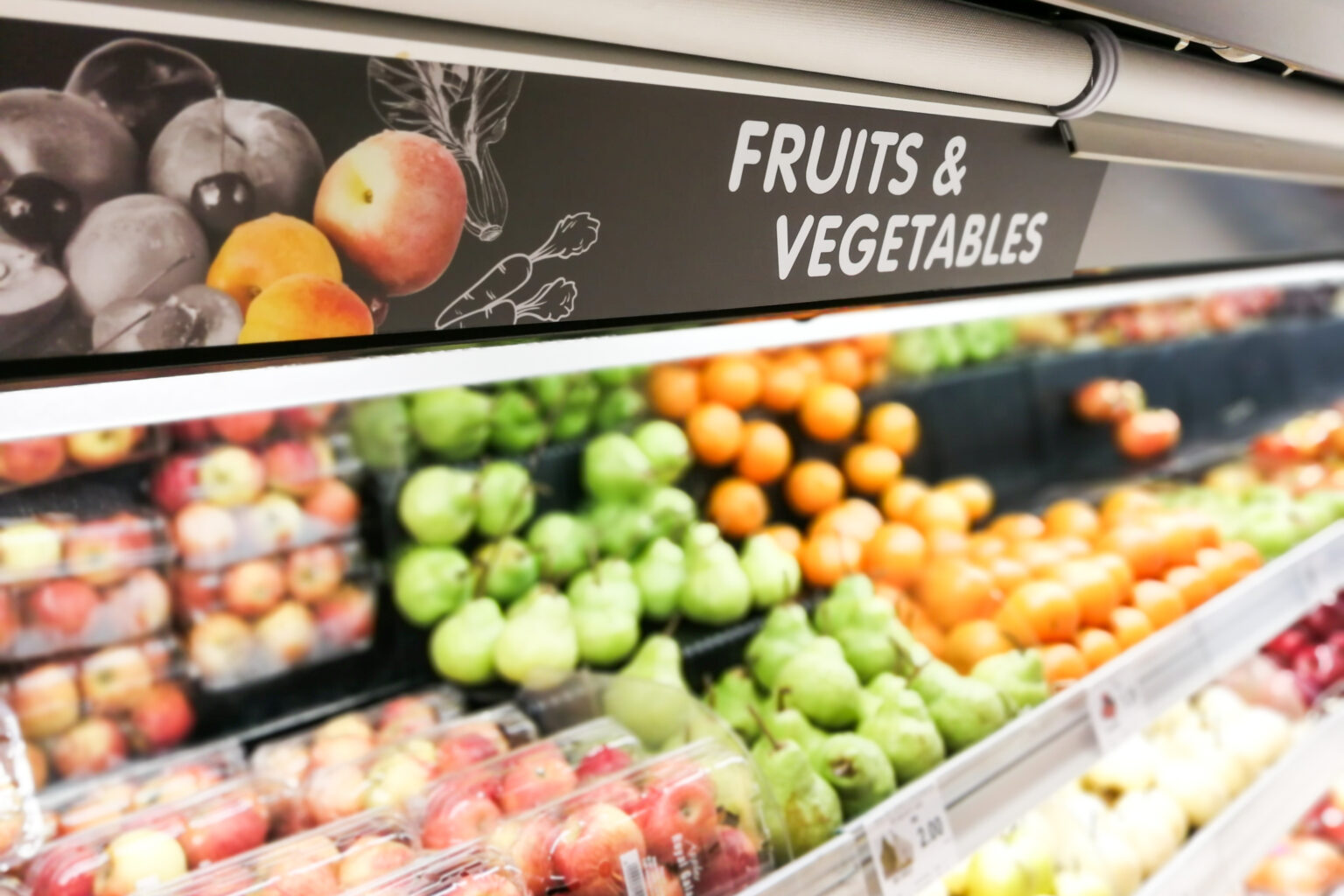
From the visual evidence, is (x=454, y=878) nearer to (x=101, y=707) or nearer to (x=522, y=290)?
(x=522, y=290)

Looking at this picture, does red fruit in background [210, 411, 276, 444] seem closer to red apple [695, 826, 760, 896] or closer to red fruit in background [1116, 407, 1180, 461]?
red apple [695, 826, 760, 896]

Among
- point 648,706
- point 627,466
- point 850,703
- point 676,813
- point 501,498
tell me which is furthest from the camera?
point 627,466

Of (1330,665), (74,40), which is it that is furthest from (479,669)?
(1330,665)

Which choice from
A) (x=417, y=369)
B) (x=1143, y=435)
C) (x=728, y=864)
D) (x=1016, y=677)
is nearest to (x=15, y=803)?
(x=417, y=369)

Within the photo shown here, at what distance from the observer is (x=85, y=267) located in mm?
555

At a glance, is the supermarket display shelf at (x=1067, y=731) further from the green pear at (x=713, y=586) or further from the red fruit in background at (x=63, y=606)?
the red fruit in background at (x=63, y=606)

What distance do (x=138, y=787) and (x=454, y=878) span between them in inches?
22.5

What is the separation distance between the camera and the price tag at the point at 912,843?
105 cm

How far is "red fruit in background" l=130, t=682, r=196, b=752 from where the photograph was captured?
134 cm

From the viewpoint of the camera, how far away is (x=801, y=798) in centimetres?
113

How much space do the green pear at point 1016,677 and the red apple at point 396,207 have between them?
41.4 inches

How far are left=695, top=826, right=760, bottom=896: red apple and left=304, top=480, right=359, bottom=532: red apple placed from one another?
0.82 metres

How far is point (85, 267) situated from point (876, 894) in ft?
3.06

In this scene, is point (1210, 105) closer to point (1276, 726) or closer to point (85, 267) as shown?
point (85, 267)
